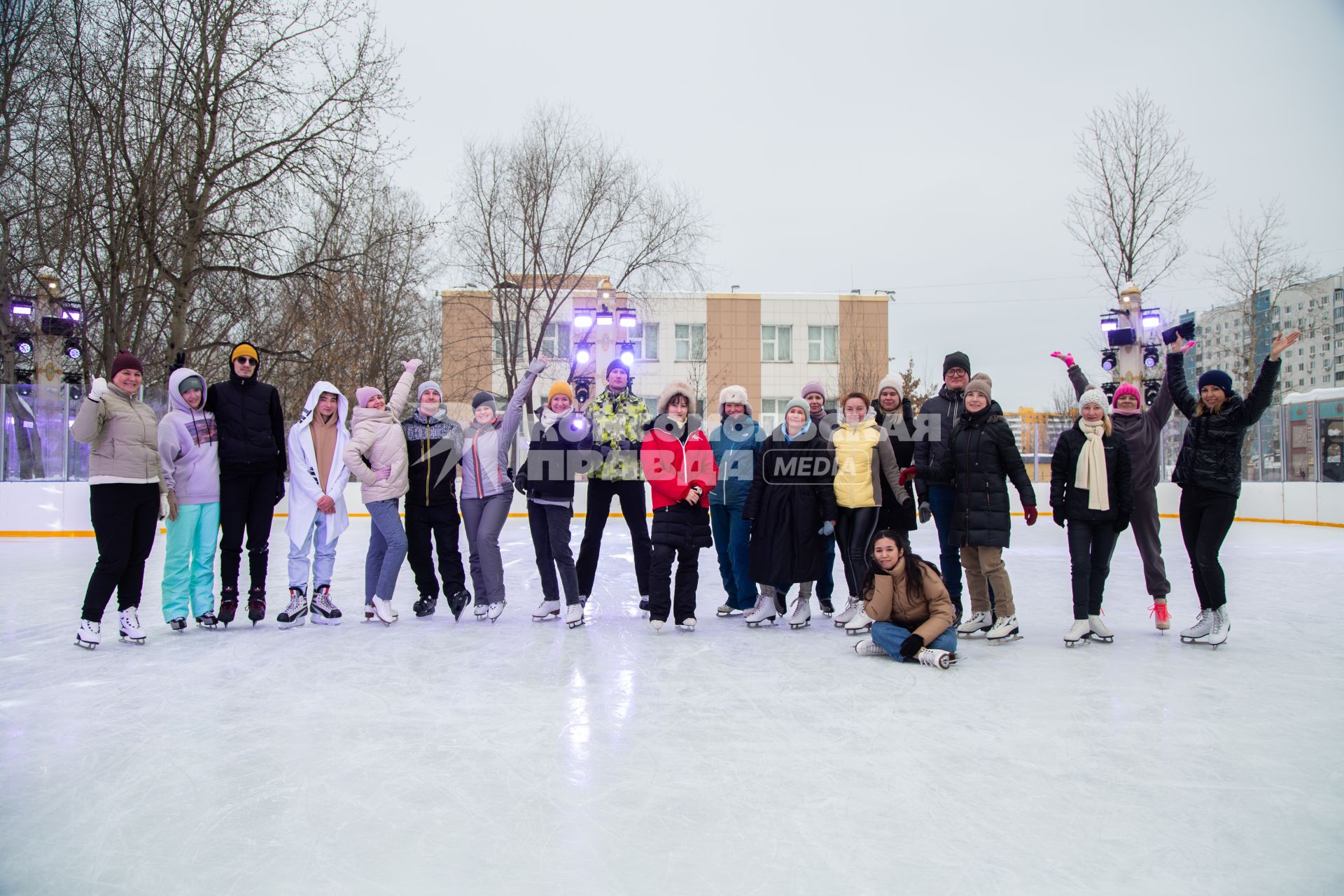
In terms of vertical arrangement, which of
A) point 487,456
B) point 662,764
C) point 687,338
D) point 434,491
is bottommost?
point 662,764

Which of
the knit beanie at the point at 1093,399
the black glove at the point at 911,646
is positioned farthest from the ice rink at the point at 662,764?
the knit beanie at the point at 1093,399

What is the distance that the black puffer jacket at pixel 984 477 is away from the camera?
473 centimetres

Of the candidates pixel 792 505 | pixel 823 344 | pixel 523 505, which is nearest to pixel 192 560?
pixel 792 505

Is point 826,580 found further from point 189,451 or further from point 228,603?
point 189,451

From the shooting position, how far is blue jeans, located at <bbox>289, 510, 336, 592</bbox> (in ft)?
17.9

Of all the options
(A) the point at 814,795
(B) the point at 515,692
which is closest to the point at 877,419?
(B) the point at 515,692

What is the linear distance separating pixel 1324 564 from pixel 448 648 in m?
8.54

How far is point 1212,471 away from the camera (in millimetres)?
4586

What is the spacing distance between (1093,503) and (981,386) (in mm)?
886

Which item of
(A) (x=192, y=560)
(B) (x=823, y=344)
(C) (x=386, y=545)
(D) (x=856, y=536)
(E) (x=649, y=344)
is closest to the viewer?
(D) (x=856, y=536)

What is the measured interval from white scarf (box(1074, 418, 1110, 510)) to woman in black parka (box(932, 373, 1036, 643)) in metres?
0.29

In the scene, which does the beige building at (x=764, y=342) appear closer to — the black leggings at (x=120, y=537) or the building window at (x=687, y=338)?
the building window at (x=687, y=338)

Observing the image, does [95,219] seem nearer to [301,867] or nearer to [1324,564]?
[301,867]

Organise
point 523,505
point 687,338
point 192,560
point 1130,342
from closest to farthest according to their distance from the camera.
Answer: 1. point 192,560
2. point 1130,342
3. point 523,505
4. point 687,338
